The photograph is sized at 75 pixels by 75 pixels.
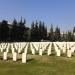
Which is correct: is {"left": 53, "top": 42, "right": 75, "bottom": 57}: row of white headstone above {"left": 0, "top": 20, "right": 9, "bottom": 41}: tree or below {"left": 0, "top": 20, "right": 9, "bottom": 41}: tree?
below

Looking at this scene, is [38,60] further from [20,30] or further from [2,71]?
[20,30]

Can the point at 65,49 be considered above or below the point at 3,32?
below

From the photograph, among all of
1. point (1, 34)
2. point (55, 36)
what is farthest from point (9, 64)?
point (55, 36)

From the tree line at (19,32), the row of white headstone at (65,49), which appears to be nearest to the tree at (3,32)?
the tree line at (19,32)

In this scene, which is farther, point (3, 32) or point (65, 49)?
point (3, 32)

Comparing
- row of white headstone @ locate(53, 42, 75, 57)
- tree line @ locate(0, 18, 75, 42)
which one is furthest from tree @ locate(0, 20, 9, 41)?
row of white headstone @ locate(53, 42, 75, 57)

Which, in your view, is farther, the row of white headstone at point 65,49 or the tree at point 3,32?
A: the tree at point 3,32

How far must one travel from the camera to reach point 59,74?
16.2m

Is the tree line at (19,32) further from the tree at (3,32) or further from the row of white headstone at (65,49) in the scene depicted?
the row of white headstone at (65,49)

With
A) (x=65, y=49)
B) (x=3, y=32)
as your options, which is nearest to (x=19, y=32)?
(x=3, y=32)

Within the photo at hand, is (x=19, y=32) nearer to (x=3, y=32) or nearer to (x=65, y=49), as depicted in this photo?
(x=3, y=32)

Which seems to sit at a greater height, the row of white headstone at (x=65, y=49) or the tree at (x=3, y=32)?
the tree at (x=3, y=32)

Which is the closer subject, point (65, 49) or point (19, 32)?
point (65, 49)

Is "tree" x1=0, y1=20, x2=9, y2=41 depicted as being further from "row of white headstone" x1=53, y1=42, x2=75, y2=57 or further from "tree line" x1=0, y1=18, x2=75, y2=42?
"row of white headstone" x1=53, y1=42, x2=75, y2=57
